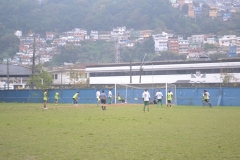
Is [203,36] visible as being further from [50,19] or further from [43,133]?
[43,133]

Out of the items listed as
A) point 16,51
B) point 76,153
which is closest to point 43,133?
point 76,153

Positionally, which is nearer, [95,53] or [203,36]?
[95,53]

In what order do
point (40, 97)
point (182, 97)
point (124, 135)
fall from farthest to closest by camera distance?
point (40, 97) < point (182, 97) < point (124, 135)

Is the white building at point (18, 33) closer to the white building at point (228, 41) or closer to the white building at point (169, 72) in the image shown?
the white building at point (228, 41)

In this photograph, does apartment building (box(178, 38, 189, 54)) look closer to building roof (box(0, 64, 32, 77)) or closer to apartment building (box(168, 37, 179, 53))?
apartment building (box(168, 37, 179, 53))

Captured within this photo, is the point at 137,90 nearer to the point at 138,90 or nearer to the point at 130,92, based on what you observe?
the point at 138,90

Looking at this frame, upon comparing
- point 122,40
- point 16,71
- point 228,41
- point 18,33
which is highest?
point 18,33

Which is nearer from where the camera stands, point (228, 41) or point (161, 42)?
point (161, 42)

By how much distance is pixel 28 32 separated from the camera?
179 meters

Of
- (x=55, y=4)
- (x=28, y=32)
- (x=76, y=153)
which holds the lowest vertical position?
(x=76, y=153)

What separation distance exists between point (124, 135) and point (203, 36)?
16075 cm

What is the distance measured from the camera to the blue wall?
47781 mm

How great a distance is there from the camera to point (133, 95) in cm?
5259

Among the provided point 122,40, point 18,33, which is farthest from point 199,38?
point 18,33
